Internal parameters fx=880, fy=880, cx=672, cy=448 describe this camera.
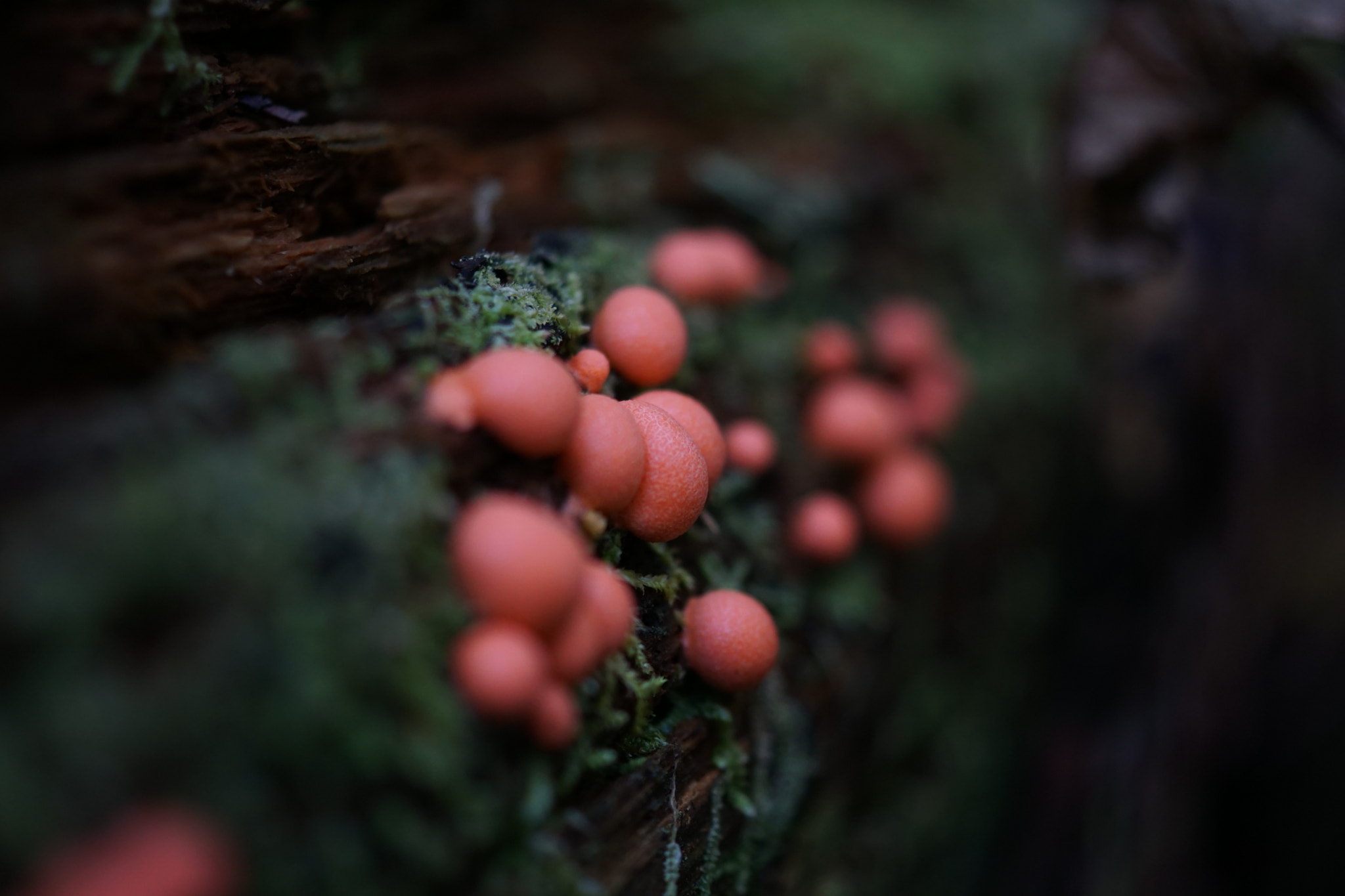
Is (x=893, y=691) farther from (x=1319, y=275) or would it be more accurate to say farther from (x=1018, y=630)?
(x=1319, y=275)

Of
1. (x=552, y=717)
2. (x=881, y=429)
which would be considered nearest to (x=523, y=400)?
(x=552, y=717)

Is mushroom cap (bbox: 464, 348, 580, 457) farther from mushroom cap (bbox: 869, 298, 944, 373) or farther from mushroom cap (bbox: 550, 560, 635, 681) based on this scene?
mushroom cap (bbox: 869, 298, 944, 373)

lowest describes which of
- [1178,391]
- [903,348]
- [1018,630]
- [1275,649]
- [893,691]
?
[1275,649]

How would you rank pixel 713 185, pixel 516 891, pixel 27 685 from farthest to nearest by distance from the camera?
pixel 713 185
pixel 516 891
pixel 27 685

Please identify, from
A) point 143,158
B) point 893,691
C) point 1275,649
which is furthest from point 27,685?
point 1275,649

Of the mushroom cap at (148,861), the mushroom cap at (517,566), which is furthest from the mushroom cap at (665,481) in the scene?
the mushroom cap at (148,861)

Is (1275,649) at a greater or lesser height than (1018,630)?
lesser
